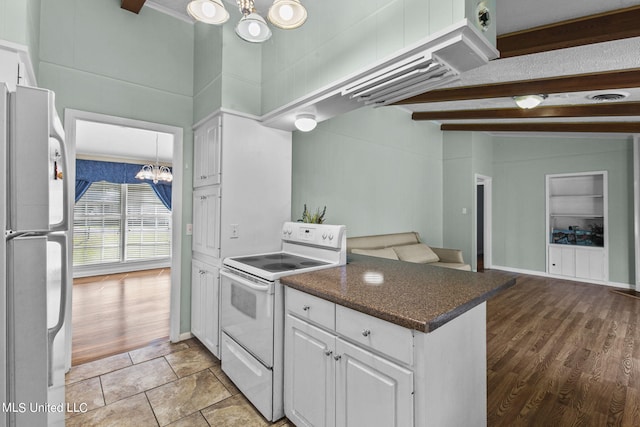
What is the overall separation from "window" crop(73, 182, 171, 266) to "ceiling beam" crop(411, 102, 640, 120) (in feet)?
21.0

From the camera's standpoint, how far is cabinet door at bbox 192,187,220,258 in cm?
256

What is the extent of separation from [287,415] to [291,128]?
228cm

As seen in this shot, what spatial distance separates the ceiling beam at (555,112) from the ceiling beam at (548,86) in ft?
3.42

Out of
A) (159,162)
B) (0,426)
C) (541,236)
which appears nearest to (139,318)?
(0,426)

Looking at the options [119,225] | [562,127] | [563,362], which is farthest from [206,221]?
[562,127]

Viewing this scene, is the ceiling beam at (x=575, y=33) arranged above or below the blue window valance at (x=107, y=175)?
above

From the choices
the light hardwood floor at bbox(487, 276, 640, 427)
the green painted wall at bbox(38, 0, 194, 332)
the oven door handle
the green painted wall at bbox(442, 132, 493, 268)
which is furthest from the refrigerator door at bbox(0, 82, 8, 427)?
the green painted wall at bbox(442, 132, 493, 268)

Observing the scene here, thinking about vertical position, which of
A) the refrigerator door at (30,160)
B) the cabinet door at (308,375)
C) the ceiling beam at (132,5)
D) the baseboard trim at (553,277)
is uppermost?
the ceiling beam at (132,5)

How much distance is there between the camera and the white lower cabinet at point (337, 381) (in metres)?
1.22

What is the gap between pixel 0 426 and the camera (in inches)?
39.1

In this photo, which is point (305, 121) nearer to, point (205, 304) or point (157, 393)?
point (205, 304)

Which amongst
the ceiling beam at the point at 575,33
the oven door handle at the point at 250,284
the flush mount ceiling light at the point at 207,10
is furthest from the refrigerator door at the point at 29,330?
the ceiling beam at the point at 575,33

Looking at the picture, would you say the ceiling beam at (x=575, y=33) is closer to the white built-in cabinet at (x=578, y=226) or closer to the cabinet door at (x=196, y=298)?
the cabinet door at (x=196, y=298)

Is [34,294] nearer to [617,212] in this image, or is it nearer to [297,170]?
[297,170]
